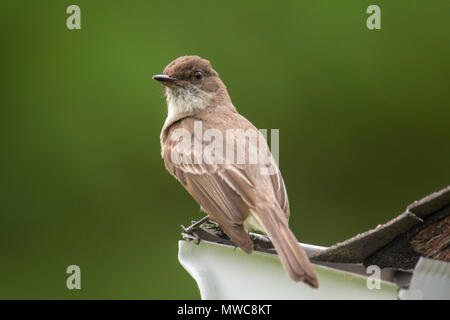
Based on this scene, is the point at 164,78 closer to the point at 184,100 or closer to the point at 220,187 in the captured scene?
the point at 184,100

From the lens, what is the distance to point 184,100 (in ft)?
16.0

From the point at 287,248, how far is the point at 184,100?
2.26m

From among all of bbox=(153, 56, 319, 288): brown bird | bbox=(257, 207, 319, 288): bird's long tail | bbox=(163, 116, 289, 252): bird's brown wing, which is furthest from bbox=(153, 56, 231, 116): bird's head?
bbox=(257, 207, 319, 288): bird's long tail

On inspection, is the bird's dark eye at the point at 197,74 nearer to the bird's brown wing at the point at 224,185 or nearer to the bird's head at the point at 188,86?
the bird's head at the point at 188,86

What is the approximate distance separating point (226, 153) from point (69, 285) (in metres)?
2.56

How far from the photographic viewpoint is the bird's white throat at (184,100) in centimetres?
485

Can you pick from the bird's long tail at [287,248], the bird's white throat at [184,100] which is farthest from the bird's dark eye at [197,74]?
the bird's long tail at [287,248]

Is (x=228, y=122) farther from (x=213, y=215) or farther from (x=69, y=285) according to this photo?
(x=69, y=285)

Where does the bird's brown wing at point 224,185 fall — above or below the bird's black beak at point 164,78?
below

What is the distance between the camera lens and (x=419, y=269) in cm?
206

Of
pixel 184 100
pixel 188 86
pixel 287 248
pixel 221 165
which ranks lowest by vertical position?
pixel 287 248

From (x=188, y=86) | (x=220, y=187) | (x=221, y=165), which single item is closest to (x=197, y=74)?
(x=188, y=86)

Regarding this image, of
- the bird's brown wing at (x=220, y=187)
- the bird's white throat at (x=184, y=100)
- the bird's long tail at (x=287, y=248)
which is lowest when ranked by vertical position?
the bird's long tail at (x=287, y=248)

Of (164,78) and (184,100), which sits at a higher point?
(164,78)
